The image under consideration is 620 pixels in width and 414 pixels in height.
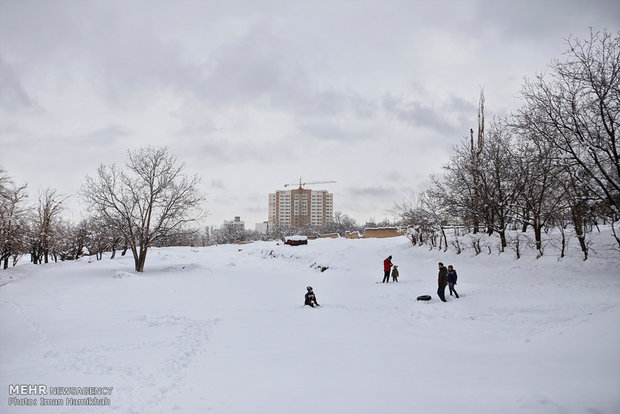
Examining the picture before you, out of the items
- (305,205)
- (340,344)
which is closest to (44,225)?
(340,344)

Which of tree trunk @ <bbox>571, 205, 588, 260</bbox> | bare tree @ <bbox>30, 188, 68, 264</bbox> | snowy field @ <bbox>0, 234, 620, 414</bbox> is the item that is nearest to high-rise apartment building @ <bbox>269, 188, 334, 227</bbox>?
bare tree @ <bbox>30, 188, 68, 264</bbox>

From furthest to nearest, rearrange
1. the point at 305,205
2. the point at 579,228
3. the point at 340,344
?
1. the point at 305,205
2. the point at 579,228
3. the point at 340,344

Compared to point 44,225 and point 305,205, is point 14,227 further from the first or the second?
point 305,205

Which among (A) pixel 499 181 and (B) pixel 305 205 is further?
(B) pixel 305 205

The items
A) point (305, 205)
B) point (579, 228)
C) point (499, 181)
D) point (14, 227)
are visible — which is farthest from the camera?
point (305, 205)

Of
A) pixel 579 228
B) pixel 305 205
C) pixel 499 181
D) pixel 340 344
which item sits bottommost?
pixel 340 344

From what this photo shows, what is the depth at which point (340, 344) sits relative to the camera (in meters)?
8.71

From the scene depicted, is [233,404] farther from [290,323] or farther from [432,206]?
[432,206]

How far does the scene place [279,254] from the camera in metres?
39.2

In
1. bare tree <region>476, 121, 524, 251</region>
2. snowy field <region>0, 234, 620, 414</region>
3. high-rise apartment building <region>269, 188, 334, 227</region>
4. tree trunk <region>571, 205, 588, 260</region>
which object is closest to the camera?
snowy field <region>0, 234, 620, 414</region>

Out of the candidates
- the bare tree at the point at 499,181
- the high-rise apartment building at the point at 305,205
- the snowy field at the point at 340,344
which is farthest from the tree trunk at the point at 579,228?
the high-rise apartment building at the point at 305,205

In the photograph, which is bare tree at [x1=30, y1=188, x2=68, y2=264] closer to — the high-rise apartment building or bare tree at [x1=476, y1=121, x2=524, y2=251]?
bare tree at [x1=476, y1=121, x2=524, y2=251]

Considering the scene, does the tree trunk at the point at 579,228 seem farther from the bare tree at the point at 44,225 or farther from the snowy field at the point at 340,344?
the bare tree at the point at 44,225

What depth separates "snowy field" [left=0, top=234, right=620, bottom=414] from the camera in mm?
5457
